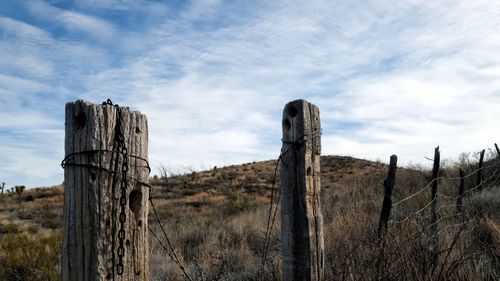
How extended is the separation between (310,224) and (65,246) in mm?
2088

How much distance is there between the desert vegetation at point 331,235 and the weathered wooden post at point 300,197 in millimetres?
539

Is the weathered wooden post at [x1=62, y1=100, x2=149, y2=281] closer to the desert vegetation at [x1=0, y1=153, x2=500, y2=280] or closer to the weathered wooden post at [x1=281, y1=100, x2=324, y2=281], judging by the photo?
the weathered wooden post at [x1=281, y1=100, x2=324, y2=281]

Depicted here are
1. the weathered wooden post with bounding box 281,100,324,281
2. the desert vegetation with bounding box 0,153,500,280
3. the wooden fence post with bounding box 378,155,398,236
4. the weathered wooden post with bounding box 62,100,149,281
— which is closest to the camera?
the weathered wooden post with bounding box 62,100,149,281

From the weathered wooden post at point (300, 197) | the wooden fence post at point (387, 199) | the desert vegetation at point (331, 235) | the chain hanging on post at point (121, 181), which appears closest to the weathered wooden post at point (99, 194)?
the chain hanging on post at point (121, 181)

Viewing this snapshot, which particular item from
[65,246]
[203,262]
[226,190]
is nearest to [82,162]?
[65,246]

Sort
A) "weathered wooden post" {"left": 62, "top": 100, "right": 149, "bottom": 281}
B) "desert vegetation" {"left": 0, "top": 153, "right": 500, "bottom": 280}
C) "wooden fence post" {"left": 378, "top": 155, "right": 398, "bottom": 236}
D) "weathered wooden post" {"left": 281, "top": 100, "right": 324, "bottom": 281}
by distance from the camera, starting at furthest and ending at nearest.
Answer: "wooden fence post" {"left": 378, "top": 155, "right": 398, "bottom": 236} < "desert vegetation" {"left": 0, "top": 153, "right": 500, "bottom": 280} < "weathered wooden post" {"left": 281, "top": 100, "right": 324, "bottom": 281} < "weathered wooden post" {"left": 62, "top": 100, "right": 149, "bottom": 281}

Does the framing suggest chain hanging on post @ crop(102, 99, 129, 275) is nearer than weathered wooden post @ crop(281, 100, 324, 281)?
Yes

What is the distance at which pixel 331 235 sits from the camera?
8.31 metres

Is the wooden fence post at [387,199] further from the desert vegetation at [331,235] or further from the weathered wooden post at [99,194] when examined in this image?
the weathered wooden post at [99,194]

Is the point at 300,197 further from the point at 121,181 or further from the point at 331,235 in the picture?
the point at 331,235

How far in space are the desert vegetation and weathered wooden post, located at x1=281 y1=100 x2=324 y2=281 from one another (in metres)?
0.54

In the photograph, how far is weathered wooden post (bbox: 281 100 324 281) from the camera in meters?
4.11

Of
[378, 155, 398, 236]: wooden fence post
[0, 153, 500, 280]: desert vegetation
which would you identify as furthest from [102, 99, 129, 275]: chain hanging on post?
[378, 155, 398, 236]: wooden fence post

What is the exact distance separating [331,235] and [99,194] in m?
6.13
